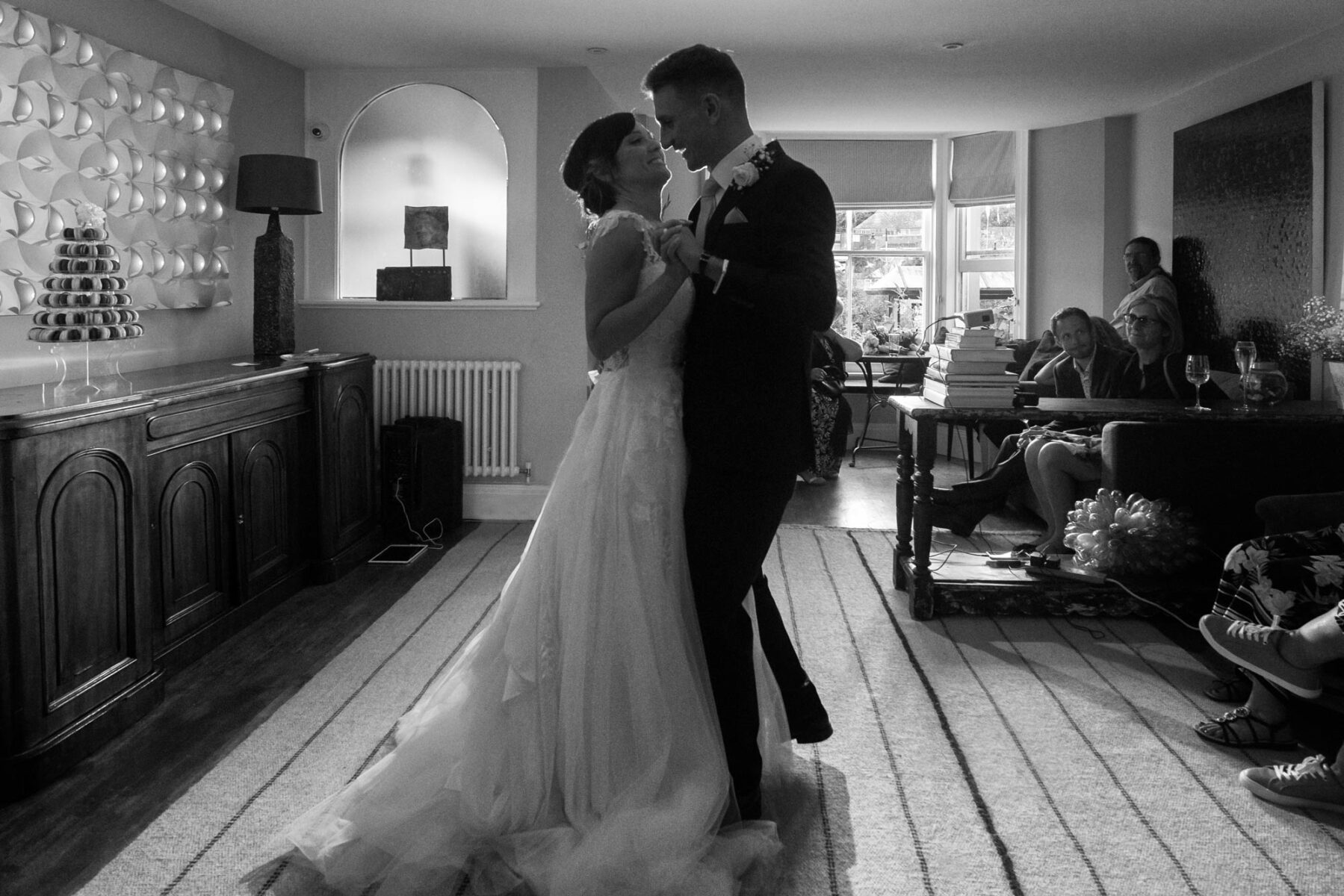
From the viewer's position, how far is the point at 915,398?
453 centimetres

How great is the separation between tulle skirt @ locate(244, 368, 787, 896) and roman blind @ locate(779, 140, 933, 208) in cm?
785

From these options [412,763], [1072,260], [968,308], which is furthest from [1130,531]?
[968,308]

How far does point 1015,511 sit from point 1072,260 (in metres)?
3.08

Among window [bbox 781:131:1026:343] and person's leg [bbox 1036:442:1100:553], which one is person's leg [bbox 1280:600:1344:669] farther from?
window [bbox 781:131:1026:343]

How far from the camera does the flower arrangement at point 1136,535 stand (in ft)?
12.4

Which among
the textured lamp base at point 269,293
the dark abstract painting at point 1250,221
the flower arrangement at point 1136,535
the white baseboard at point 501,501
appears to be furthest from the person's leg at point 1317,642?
the white baseboard at point 501,501

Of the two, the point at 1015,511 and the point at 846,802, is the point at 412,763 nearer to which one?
the point at 846,802

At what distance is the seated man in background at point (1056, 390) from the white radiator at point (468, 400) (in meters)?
2.28

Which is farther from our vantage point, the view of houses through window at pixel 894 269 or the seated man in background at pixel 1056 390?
the view of houses through window at pixel 894 269

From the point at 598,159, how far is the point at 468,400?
12.6 feet

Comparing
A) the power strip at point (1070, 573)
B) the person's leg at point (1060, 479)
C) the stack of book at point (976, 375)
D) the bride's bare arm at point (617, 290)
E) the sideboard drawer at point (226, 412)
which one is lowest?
the power strip at point (1070, 573)

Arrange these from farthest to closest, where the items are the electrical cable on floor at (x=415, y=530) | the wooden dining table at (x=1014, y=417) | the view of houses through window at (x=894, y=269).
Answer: the view of houses through window at (x=894, y=269), the electrical cable on floor at (x=415, y=530), the wooden dining table at (x=1014, y=417)

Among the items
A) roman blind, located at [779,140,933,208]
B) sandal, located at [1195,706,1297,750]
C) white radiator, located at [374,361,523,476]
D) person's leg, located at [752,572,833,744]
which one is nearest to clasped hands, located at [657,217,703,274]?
person's leg, located at [752,572,833,744]

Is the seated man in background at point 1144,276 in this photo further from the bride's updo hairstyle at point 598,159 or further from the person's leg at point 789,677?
the bride's updo hairstyle at point 598,159
